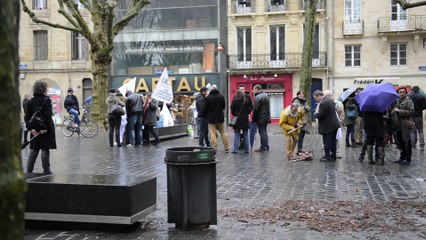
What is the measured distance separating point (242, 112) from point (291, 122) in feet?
7.37

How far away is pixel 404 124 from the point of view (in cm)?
1162

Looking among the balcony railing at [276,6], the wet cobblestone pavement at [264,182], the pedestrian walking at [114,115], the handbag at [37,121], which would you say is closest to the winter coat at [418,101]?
the wet cobblestone pavement at [264,182]

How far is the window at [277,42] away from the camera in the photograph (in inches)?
1537

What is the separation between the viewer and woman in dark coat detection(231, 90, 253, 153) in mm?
14023

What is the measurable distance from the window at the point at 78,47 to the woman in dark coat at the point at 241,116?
96.7 feet

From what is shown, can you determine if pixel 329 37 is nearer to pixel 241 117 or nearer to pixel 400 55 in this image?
pixel 400 55

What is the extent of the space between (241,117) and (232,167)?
3142mm

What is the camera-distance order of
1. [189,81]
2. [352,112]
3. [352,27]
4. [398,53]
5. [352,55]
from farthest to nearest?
[189,81] → [352,55] → [352,27] → [398,53] → [352,112]

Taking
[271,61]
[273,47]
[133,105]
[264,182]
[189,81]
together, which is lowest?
[264,182]

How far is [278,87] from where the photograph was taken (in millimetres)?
39156

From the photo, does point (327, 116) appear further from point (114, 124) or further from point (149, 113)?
point (114, 124)

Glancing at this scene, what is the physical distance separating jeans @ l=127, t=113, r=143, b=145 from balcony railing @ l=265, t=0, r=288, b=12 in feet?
81.9

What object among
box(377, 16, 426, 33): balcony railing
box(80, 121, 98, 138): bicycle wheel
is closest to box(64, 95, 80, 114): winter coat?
box(80, 121, 98, 138): bicycle wheel

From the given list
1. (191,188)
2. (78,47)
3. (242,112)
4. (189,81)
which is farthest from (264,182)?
(78,47)
